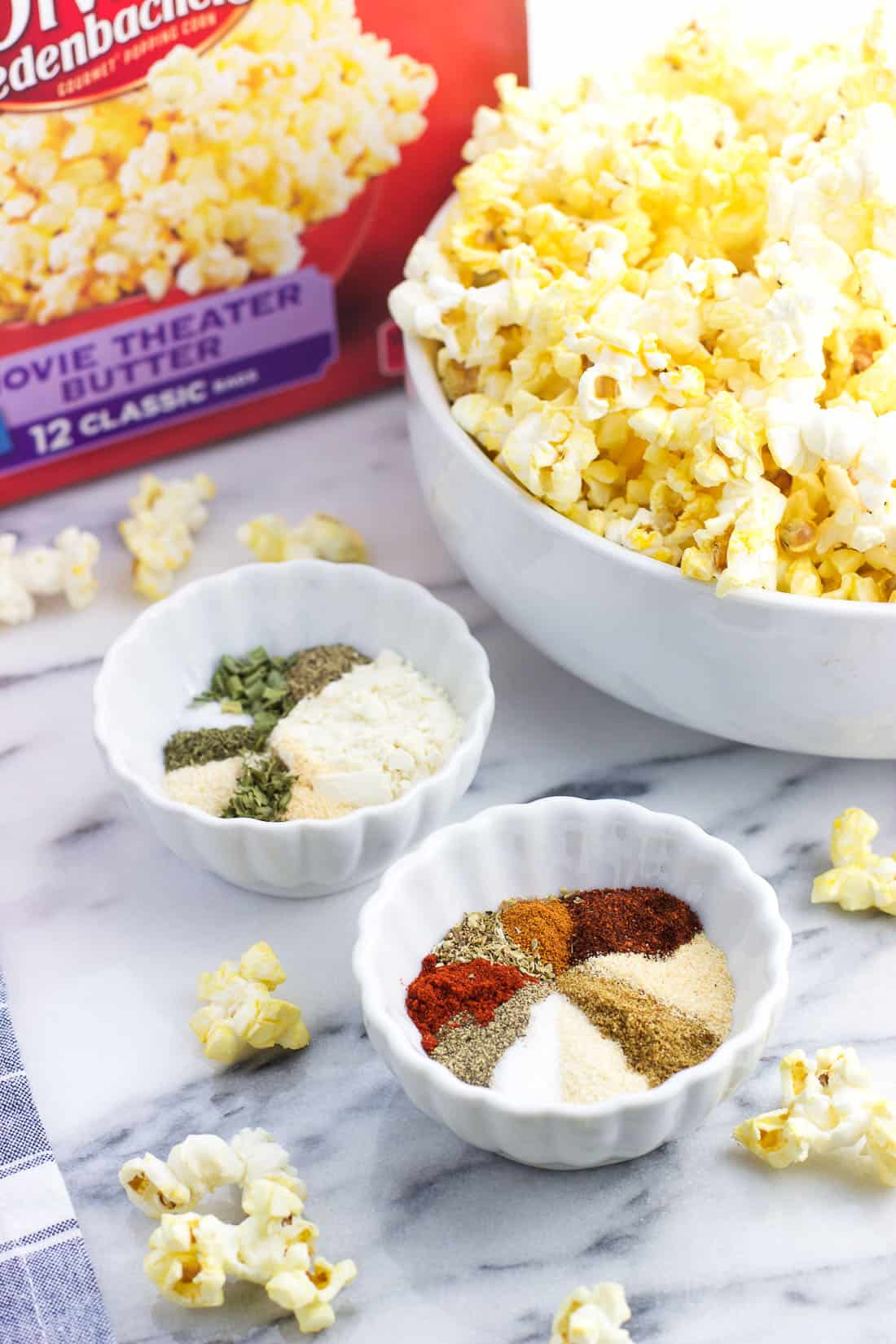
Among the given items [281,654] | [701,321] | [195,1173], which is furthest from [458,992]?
[701,321]

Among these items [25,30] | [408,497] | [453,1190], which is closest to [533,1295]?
[453,1190]

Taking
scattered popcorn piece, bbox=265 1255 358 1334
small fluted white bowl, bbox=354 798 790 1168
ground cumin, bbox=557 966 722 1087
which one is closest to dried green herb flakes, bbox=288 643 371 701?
small fluted white bowl, bbox=354 798 790 1168

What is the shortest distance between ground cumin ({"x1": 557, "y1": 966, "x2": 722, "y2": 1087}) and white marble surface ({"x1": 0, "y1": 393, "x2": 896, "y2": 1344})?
0.09 meters

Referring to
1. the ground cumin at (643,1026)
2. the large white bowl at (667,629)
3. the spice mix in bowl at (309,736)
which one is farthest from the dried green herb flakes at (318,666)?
the ground cumin at (643,1026)

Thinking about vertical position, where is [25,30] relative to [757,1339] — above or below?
above

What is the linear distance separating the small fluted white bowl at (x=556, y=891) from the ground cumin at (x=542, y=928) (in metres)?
0.03

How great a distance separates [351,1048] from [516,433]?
472mm

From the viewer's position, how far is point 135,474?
5.24ft

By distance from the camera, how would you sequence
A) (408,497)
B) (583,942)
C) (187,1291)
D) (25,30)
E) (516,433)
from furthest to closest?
(408,497), (25,30), (516,433), (583,942), (187,1291)

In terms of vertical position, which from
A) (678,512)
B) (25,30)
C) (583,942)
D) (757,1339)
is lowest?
(757,1339)

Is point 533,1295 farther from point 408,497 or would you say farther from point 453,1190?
point 408,497

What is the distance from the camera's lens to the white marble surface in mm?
943

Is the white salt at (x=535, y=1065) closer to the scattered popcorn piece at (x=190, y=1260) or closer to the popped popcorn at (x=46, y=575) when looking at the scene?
the scattered popcorn piece at (x=190, y=1260)

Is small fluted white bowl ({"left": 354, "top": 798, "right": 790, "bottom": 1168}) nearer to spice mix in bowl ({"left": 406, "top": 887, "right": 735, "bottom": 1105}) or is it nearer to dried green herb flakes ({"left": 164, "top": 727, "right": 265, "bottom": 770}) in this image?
spice mix in bowl ({"left": 406, "top": 887, "right": 735, "bottom": 1105})
